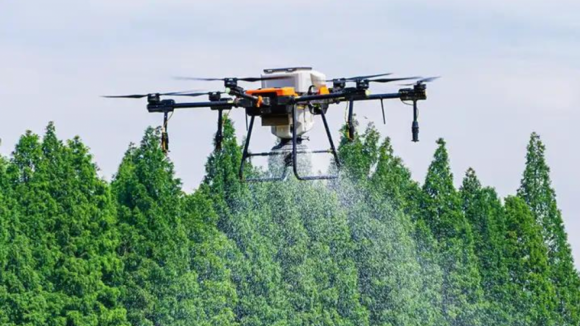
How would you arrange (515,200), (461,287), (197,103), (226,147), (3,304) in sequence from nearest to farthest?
(197,103)
(3,304)
(226,147)
(461,287)
(515,200)

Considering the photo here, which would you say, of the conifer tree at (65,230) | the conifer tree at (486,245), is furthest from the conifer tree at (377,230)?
the conifer tree at (65,230)

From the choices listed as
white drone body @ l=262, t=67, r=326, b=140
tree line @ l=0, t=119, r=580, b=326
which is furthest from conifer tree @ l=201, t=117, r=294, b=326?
white drone body @ l=262, t=67, r=326, b=140

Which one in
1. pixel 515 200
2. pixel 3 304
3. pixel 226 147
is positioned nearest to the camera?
pixel 3 304

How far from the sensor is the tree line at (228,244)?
223ft

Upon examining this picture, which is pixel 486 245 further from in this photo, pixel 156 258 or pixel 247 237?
pixel 156 258

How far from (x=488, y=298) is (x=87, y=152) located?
16529 millimetres

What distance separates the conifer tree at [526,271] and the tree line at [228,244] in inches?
83.6

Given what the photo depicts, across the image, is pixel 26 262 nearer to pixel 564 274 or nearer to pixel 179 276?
pixel 179 276

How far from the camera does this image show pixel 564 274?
82438 millimetres

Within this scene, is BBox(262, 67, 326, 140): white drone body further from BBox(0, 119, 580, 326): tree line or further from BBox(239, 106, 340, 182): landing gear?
BBox(0, 119, 580, 326): tree line

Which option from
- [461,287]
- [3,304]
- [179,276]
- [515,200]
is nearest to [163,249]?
[179,276]

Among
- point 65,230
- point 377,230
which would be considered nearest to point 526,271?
point 377,230

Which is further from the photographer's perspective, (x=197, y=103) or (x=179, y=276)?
(x=179, y=276)

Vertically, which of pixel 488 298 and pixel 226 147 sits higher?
pixel 226 147
